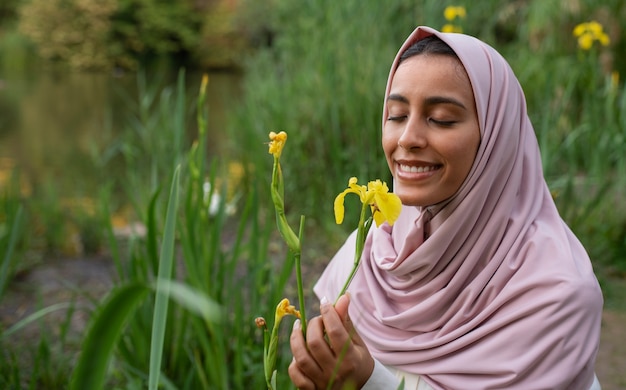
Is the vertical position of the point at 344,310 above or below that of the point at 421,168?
below

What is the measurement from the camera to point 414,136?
1023mm

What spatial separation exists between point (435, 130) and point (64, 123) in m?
9.12

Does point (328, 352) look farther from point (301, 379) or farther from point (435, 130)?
point (435, 130)

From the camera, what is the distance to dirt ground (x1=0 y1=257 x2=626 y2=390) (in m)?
2.14

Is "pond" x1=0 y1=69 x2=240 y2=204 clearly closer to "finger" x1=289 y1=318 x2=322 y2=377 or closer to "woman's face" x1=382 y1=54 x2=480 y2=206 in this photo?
"woman's face" x1=382 y1=54 x2=480 y2=206

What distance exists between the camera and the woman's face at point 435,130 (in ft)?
3.37

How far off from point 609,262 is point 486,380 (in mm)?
2093

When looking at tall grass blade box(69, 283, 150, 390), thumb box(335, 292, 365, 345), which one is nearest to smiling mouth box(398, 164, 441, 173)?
thumb box(335, 292, 365, 345)

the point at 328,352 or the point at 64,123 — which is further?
the point at 64,123

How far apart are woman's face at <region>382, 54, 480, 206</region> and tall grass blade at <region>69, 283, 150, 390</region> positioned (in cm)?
61

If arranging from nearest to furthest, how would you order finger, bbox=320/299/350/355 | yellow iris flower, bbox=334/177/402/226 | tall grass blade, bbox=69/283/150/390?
tall grass blade, bbox=69/283/150/390, yellow iris flower, bbox=334/177/402/226, finger, bbox=320/299/350/355

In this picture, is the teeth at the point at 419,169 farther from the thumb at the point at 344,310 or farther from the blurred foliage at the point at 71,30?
the blurred foliage at the point at 71,30

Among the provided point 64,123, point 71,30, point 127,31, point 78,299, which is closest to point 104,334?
point 78,299

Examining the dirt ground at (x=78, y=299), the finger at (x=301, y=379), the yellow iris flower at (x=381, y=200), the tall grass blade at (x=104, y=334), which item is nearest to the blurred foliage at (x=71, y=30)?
the dirt ground at (x=78, y=299)
